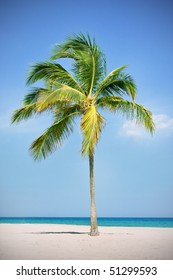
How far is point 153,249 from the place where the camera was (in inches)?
373

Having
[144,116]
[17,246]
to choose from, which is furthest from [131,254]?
[144,116]

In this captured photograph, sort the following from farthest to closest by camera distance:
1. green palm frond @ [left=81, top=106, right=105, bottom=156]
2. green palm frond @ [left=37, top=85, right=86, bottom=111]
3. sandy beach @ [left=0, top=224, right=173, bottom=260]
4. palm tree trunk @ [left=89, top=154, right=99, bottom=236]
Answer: palm tree trunk @ [left=89, top=154, right=99, bottom=236] → green palm frond @ [left=37, top=85, right=86, bottom=111] → green palm frond @ [left=81, top=106, right=105, bottom=156] → sandy beach @ [left=0, top=224, right=173, bottom=260]

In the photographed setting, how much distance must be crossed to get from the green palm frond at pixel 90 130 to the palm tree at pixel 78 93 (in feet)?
1.29

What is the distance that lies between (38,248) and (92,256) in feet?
5.53

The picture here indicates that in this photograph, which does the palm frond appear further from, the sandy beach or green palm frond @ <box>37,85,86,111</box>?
the sandy beach

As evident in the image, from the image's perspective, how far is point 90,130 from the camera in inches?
436

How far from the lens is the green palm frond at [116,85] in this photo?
489 inches

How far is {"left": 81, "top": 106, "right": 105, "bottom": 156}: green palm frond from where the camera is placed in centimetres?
1096

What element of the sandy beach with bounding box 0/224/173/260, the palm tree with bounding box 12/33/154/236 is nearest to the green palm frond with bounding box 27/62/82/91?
the palm tree with bounding box 12/33/154/236

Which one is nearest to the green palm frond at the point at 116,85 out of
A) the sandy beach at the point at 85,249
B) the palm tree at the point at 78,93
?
the palm tree at the point at 78,93

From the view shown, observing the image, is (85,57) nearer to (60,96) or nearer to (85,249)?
(60,96)
